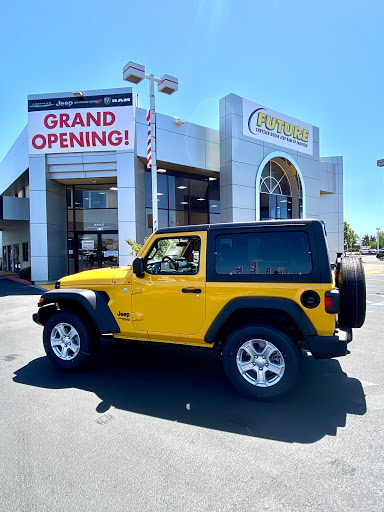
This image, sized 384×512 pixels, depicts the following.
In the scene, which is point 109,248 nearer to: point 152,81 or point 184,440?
point 152,81

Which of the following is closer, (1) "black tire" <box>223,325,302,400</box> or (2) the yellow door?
(1) "black tire" <box>223,325,302,400</box>

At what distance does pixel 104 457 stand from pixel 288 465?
1.48 meters

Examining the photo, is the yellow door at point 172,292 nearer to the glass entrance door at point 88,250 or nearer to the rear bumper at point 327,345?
the rear bumper at point 327,345

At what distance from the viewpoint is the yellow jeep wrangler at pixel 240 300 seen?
346 centimetres

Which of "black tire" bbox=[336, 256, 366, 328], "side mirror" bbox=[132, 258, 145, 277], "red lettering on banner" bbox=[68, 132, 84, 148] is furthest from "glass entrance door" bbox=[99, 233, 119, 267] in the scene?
"black tire" bbox=[336, 256, 366, 328]

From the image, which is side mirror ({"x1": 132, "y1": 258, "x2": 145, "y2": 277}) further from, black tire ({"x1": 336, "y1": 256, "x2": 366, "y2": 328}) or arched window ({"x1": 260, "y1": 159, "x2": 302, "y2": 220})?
arched window ({"x1": 260, "y1": 159, "x2": 302, "y2": 220})

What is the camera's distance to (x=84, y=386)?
4.02 meters

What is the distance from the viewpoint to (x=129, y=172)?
48.1ft

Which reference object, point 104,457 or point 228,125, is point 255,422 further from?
point 228,125

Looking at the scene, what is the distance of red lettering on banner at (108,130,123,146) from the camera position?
14.5 meters

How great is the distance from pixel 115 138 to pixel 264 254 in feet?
42.1

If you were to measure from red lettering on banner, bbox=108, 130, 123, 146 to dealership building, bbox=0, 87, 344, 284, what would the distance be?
4cm

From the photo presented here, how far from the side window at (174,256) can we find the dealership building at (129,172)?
1056 centimetres

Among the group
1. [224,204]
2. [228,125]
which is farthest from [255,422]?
[228,125]
